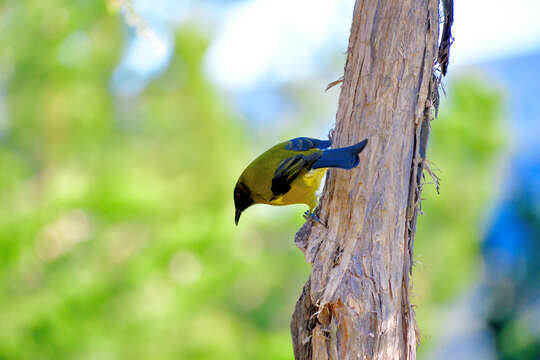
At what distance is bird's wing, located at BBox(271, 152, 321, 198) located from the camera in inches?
73.3

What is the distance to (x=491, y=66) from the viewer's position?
7398mm

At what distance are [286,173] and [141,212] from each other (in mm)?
2460

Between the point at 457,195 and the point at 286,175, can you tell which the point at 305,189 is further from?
the point at 457,195

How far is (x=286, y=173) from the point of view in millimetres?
1916

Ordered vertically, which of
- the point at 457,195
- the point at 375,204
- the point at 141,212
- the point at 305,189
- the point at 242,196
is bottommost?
the point at 375,204

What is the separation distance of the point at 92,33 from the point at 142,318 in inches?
96.9

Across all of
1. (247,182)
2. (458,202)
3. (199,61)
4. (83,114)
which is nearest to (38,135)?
(83,114)

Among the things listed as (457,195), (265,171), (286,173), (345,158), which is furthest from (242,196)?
(457,195)

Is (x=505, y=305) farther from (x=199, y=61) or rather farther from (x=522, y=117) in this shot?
(x=199, y=61)

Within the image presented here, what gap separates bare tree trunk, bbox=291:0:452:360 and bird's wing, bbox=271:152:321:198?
1.78ft

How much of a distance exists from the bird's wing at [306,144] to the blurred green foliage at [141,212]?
223cm

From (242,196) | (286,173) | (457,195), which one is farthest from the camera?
(457,195)

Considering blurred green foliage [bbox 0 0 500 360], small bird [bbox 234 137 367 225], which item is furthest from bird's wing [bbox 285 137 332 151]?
blurred green foliage [bbox 0 0 500 360]

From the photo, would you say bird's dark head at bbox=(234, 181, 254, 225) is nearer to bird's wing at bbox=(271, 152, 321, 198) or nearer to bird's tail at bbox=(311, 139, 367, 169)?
bird's wing at bbox=(271, 152, 321, 198)
